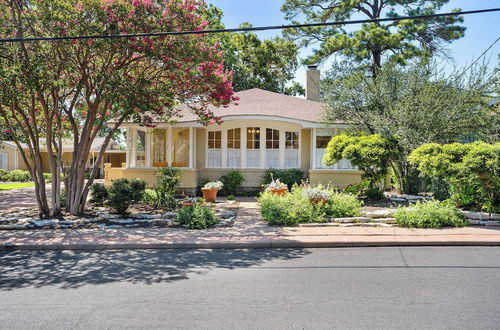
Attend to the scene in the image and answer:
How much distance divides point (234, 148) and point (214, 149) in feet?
2.97

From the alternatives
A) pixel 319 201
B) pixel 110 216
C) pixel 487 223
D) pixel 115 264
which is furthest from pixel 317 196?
pixel 110 216

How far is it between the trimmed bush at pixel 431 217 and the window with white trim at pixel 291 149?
7.11m

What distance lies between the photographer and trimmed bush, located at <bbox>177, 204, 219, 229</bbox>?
29.5ft

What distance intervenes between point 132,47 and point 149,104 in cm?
148

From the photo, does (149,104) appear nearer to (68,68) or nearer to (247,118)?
(68,68)

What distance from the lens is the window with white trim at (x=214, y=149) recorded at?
16.0 m

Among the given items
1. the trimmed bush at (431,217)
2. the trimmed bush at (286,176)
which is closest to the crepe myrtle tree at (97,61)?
the trimmed bush at (286,176)

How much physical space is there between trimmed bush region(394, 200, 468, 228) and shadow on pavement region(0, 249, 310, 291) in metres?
3.39

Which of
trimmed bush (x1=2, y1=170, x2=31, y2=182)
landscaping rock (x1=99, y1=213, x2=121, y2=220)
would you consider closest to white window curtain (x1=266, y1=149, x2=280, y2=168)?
landscaping rock (x1=99, y1=213, x2=121, y2=220)

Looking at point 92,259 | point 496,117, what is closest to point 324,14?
point 496,117

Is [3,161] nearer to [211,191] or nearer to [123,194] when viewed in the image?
[211,191]

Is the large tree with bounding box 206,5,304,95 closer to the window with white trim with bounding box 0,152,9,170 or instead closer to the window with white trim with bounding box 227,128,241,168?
the window with white trim with bounding box 227,128,241,168

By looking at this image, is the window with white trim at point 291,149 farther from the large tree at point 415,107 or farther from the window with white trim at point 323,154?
the large tree at point 415,107

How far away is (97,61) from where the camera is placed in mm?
10086
